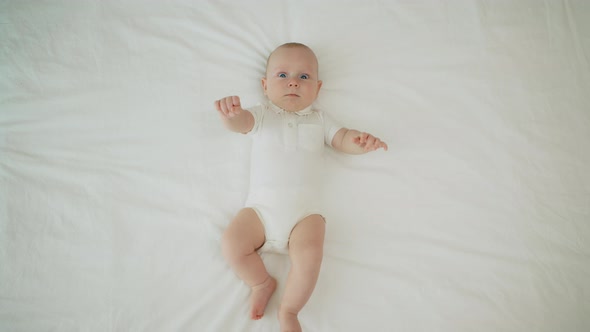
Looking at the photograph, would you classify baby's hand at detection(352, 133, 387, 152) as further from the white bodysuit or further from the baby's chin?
the baby's chin

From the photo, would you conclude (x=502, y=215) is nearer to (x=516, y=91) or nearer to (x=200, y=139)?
(x=516, y=91)

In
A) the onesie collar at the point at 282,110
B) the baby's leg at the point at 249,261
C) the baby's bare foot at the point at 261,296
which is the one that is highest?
the onesie collar at the point at 282,110

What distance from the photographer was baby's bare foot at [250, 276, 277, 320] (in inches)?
43.4

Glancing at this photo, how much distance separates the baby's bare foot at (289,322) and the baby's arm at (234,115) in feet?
2.19

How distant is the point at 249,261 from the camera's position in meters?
1.15

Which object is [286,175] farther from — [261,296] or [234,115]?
[261,296]

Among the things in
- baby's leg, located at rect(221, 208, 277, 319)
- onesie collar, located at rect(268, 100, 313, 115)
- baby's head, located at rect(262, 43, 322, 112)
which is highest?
baby's head, located at rect(262, 43, 322, 112)

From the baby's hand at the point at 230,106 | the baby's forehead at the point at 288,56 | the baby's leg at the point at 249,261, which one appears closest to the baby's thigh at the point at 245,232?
the baby's leg at the point at 249,261

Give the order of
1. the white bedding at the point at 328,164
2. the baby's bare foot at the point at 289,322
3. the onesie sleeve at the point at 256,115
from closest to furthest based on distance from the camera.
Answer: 1. the baby's bare foot at the point at 289,322
2. the white bedding at the point at 328,164
3. the onesie sleeve at the point at 256,115

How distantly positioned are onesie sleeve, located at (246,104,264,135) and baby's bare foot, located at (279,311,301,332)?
669mm

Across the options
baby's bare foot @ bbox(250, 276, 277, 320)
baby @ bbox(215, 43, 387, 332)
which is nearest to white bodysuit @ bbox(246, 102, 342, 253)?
baby @ bbox(215, 43, 387, 332)

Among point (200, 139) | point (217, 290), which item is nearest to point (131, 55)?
point (200, 139)

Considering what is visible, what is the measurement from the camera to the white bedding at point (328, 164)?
3.78 ft

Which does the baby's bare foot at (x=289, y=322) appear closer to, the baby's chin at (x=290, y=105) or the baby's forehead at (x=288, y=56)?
the baby's chin at (x=290, y=105)
